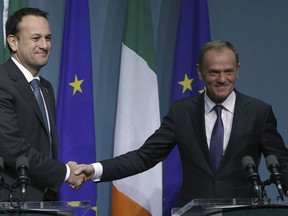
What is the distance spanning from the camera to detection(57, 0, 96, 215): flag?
5383 millimetres

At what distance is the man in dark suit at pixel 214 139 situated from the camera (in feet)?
14.7

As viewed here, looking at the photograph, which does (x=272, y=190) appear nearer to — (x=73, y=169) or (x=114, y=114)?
(x=114, y=114)

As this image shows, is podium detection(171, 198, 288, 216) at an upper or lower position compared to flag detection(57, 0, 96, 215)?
lower

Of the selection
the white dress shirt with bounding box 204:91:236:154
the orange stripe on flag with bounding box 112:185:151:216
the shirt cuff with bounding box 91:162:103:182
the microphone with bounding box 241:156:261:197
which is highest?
the white dress shirt with bounding box 204:91:236:154

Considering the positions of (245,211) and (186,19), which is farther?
(186,19)

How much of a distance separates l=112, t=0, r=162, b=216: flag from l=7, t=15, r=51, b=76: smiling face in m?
1.08

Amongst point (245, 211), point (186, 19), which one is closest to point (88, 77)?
point (186, 19)

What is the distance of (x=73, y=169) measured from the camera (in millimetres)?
4562

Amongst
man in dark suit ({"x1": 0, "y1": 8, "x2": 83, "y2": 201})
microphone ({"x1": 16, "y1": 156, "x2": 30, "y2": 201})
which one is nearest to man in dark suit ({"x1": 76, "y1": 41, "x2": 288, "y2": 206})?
man in dark suit ({"x1": 0, "y1": 8, "x2": 83, "y2": 201})

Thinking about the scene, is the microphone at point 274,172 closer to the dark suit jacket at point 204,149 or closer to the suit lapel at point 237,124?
the dark suit jacket at point 204,149

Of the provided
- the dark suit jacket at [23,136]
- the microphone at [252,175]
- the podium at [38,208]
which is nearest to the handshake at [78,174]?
the dark suit jacket at [23,136]

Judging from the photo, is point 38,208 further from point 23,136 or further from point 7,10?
point 7,10

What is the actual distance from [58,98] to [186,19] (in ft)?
3.44

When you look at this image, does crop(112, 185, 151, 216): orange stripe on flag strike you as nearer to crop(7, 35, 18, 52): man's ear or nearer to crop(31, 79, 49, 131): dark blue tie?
crop(31, 79, 49, 131): dark blue tie
